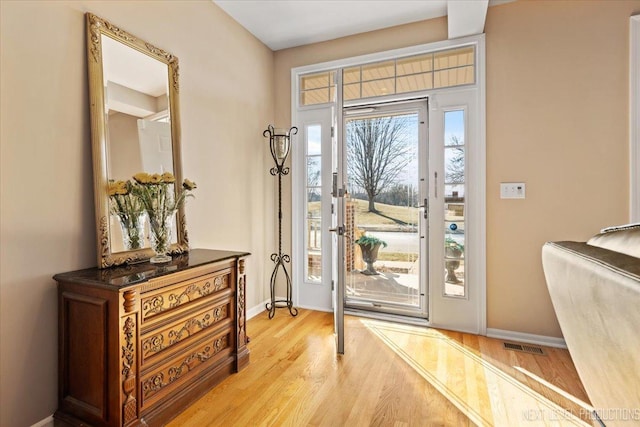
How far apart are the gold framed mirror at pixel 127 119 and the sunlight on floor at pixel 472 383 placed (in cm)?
188

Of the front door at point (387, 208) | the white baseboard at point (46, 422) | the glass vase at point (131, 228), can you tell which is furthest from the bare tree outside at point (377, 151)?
the white baseboard at point (46, 422)

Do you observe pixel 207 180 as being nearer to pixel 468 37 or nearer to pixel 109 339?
pixel 109 339

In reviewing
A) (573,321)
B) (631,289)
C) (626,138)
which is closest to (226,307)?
(573,321)

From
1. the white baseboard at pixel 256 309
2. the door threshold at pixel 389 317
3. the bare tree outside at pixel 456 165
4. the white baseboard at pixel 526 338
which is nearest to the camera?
the white baseboard at pixel 526 338

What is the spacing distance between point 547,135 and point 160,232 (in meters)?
2.90

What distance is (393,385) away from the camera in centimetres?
199

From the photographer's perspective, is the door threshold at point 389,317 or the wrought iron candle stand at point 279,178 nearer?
the door threshold at point 389,317

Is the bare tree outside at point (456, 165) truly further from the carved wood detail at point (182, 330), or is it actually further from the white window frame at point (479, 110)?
the carved wood detail at point (182, 330)

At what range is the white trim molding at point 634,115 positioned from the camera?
2.29 meters

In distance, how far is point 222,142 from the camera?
111 inches

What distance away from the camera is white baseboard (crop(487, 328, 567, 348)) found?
8.29 ft

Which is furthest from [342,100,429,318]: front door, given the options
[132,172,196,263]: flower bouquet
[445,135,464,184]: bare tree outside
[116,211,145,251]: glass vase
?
[116,211,145,251]: glass vase

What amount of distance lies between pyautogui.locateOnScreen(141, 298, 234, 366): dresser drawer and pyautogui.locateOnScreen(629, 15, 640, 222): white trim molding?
2938 mm

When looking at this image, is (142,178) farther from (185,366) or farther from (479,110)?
(479,110)
